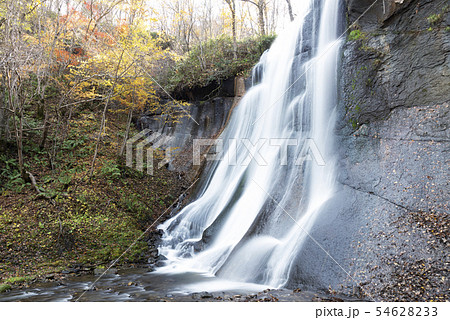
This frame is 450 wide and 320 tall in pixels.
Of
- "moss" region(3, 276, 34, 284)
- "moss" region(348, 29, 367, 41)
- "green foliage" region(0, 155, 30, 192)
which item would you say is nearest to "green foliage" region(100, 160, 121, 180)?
"green foliage" region(0, 155, 30, 192)

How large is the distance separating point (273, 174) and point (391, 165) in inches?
121

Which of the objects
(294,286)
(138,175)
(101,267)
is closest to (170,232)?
(101,267)

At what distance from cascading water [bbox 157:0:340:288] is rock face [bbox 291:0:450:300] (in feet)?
1.71

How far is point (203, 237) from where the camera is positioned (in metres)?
7.87

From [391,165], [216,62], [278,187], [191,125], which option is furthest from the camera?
[191,125]

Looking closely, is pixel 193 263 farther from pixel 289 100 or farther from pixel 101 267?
pixel 289 100

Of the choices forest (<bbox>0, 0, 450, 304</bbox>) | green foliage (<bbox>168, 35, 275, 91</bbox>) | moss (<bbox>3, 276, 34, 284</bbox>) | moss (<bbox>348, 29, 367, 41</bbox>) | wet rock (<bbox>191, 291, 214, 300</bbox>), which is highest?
green foliage (<bbox>168, 35, 275, 91</bbox>)

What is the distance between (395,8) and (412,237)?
19.0ft

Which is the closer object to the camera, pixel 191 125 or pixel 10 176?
pixel 10 176

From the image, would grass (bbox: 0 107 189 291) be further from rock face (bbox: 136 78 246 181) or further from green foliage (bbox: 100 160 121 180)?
rock face (bbox: 136 78 246 181)

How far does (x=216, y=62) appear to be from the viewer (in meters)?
14.8

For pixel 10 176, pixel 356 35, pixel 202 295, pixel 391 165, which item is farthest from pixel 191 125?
pixel 202 295

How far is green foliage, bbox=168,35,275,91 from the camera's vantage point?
46.7 ft

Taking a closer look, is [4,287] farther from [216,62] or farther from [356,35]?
[216,62]
